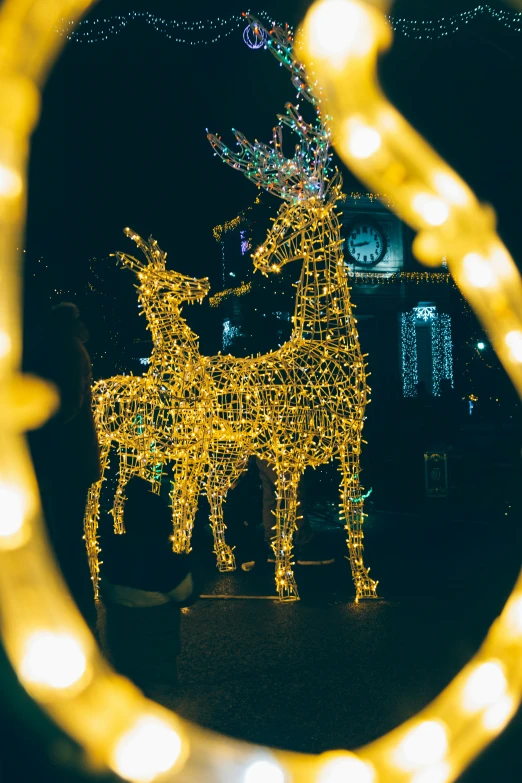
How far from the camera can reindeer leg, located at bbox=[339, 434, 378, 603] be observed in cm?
570

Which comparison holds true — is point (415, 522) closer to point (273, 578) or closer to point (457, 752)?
point (273, 578)

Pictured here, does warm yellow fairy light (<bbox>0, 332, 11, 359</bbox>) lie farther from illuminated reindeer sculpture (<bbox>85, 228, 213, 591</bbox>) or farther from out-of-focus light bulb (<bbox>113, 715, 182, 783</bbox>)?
illuminated reindeer sculpture (<bbox>85, 228, 213, 591</bbox>)

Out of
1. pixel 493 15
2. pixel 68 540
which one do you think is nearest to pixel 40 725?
pixel 68 540

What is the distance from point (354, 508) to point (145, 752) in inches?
156

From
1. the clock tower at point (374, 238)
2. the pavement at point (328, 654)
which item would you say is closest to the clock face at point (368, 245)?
the clock tower at point (374, 238)

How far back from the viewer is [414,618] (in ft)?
17.2

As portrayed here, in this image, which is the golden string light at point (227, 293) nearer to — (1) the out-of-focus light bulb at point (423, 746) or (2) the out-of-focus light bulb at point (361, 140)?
(2) the out-of-focus light bulb at point (361, 140)

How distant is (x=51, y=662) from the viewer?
1.96 metres

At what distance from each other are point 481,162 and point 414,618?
167 inches

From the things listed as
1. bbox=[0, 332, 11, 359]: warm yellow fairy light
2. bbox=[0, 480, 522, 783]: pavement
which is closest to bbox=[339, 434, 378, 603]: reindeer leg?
bbox=[0, 480, 522, 783]: pavement

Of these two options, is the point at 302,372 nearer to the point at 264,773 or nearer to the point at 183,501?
the point at 183,501

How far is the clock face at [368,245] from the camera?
24969 mm

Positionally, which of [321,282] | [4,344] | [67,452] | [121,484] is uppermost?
[321,282]

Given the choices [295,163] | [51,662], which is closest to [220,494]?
[295,163]
